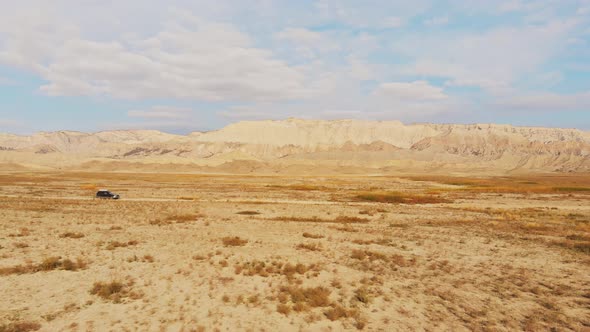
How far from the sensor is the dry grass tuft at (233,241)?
2017 cm

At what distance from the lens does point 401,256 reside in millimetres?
18172

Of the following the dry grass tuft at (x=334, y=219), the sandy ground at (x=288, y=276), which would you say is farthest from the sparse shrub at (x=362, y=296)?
the dry grass tuft at (x=334, y=219)

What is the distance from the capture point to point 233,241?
20.6 m

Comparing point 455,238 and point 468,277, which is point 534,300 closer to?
point 468,277

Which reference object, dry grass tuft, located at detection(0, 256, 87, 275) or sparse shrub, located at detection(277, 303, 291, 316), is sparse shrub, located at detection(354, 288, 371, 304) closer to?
sparse shrub, located at detection(277, 303, 291, 316)

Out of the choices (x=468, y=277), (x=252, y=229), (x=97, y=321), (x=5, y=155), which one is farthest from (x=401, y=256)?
(x=5, y=155)

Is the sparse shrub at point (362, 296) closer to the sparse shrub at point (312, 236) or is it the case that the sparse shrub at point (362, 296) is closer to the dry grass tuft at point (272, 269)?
the dry grass tuft at point (272, 269)

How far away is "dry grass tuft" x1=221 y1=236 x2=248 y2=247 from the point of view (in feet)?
66.2

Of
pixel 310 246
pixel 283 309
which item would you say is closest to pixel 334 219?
pixel 310 246

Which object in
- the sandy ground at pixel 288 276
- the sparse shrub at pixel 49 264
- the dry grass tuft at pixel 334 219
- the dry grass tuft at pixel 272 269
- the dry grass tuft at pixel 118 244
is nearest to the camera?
the sandy ground at pixel 288 276

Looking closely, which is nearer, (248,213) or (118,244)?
(118,244)

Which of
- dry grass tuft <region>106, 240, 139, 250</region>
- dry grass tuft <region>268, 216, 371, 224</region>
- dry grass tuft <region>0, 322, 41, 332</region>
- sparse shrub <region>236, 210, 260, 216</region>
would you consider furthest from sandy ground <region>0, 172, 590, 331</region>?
sparse shrub <region>236, 210, 260, 216</region>

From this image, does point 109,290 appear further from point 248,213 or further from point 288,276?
point 248,213

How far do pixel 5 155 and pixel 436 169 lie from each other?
7419 inches
